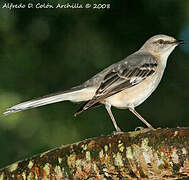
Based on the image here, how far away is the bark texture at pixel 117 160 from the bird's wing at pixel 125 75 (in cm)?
164

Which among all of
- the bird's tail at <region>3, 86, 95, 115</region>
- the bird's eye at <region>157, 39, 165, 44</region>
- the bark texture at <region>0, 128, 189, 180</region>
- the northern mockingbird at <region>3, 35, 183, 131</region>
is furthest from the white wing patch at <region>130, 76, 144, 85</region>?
the bark texture at <region>0, 128, 189, 180</region>

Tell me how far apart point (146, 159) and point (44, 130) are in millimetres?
3021

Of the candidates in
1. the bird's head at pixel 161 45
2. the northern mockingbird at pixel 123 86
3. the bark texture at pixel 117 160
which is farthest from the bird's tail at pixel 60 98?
the bird's head at pixel 161 45

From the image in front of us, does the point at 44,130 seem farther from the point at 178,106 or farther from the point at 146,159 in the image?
the point at 146,159

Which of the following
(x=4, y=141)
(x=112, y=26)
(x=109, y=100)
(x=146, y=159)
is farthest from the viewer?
(x=112, y=26)

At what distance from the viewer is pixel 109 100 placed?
5520 mm

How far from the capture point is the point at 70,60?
21.7 feet

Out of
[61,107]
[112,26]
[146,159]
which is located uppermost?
[112,26]

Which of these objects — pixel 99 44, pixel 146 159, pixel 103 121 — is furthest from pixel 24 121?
pixel 146 159

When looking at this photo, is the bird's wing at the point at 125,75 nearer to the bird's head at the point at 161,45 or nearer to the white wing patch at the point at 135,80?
the white wing patch at the point at 135,80

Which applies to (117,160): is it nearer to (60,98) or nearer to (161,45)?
(60,98)

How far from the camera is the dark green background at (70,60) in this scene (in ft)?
20.1

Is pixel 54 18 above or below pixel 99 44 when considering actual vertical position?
above

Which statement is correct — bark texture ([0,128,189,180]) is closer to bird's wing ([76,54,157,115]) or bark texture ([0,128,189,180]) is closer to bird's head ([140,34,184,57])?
bird's wing ([76,54,157,115])
